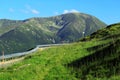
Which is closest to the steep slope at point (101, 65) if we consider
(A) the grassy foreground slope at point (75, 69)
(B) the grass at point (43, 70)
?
(A) the grassy foreground slope at point (75, 69)

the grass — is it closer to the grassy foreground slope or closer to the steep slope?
the grassy foreground slope

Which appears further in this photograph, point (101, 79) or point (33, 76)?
point (33, 76)

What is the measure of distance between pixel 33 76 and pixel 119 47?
980cm

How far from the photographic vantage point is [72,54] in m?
43.0

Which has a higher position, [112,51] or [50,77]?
[112,51]

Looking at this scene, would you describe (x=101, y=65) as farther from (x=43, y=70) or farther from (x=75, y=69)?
(x=43, y=70)

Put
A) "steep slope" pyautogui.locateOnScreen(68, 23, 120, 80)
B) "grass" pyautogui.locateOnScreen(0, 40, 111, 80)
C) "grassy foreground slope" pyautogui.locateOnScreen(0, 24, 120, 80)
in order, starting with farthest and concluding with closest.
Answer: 1. "grass" pyautogui.locateOnScreen(0, 40, 111, 80)
2. "grassy foreground slope" pyautogui.locateOnScreen(0, 24, 120, 80)
3. "steep slope" pyautogui.locateOnScreen(68, 23, 120, 80)

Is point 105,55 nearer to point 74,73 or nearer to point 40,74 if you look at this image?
point 74,73

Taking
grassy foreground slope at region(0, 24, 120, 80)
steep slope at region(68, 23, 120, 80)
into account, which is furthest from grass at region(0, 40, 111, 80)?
steep slope at region(68, 23, 120, 80)

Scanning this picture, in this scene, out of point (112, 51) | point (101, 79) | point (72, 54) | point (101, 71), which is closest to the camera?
point (101, 79)

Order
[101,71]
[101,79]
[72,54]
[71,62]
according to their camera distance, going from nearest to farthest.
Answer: [101,79] → [101,71] → [71,62] → [72,54]

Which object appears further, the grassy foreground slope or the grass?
the grass

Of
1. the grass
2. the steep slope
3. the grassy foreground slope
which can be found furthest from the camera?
the grass

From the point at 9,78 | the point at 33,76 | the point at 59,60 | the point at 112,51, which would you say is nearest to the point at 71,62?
the point at 59,60
